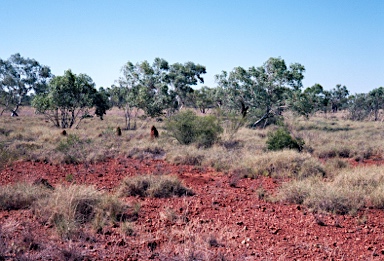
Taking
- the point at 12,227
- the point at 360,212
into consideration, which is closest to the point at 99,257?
the point at 12,227

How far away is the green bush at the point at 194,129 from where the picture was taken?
15.8 meters

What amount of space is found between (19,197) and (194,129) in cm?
1022

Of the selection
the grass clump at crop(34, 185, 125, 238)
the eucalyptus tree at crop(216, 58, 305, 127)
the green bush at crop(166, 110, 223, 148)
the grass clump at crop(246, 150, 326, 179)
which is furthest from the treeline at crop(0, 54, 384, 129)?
the grass clump at crop(34, 185, 125, 238)

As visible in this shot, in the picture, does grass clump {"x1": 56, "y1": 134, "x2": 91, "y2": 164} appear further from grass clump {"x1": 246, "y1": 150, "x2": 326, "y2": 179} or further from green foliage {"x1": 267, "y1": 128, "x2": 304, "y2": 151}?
green foliage {"x1": 267, "y1": 128, "x2": 304, "y2": 151}

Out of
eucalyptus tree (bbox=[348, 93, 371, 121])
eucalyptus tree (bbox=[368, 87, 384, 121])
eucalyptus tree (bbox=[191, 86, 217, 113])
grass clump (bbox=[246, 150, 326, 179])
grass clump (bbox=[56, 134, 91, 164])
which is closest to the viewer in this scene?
grass clump (bbox=[246, 150, 326, 179])

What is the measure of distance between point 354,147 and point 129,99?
18054 mm

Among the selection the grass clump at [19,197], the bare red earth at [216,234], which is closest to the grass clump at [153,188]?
the bare red earth at [216,234]

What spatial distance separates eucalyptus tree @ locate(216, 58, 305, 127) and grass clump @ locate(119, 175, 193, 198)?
19.7m

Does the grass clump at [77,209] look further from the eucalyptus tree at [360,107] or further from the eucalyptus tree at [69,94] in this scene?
the eucalyptus tree at [360,107]

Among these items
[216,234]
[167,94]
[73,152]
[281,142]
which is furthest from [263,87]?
[216,234]

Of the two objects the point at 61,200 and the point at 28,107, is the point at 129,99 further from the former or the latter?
the point at 28,107

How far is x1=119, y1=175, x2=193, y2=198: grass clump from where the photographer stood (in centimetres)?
757

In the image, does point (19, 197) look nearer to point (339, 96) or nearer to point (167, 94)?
point (167, 94)

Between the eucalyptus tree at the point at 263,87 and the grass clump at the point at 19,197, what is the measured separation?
21912mm
